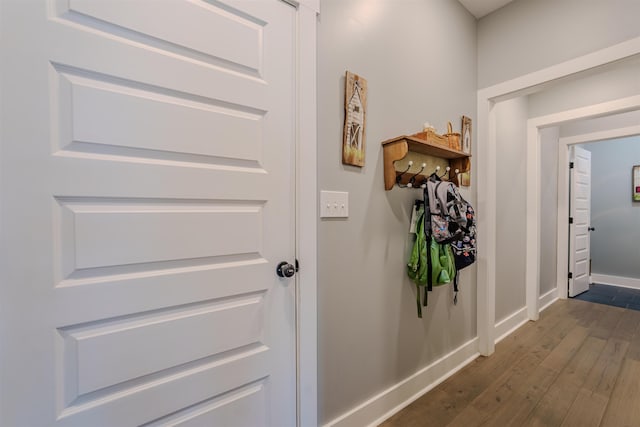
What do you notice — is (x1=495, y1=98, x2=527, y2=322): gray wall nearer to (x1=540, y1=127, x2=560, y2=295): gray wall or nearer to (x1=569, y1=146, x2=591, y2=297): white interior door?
(x1=540, y1=127, x2=560, y2=295): gray wall

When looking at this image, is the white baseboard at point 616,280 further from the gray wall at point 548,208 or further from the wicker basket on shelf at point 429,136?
the wicker basket on shelf at point 429,136

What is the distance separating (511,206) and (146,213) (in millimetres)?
3046

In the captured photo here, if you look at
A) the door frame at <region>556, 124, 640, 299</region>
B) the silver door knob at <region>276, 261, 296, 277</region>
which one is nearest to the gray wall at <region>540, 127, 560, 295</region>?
the door frame at <region>556, 124, 640, 299</region>

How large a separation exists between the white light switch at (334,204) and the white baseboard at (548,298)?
327 cm

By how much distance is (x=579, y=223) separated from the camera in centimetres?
374

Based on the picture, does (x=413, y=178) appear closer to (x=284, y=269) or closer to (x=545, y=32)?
(x=284, y=269)

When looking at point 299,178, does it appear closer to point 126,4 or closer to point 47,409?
point 126,4

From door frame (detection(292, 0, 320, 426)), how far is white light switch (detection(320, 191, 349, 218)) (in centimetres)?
5

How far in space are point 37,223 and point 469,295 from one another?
99.5 inches

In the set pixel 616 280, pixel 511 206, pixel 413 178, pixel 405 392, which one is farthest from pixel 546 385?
pixel 616 280

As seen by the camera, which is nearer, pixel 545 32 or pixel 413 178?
pixel 413 178

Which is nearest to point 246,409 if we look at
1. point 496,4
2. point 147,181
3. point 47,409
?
point 47,409

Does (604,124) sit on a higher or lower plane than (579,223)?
higher

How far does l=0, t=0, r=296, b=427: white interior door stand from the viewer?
0.75 meters
